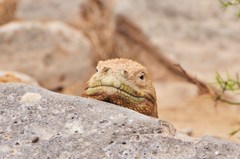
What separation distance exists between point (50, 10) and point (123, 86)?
7267mm

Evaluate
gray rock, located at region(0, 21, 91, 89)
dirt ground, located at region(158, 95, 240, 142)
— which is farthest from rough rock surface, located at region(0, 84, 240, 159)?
gray rock, located at region(0, 21, 91, 89)

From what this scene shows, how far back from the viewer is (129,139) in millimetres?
3900

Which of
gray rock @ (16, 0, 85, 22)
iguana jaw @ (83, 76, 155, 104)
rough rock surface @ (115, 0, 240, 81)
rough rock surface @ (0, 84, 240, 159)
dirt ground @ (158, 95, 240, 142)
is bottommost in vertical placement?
rough rock surface @ (0, 84, 240, 159)

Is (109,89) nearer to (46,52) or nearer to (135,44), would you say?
(46,52)

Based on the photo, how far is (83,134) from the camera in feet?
13.0

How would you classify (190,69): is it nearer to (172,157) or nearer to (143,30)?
(143,30)

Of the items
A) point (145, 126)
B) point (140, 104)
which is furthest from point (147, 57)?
point (145, 126)

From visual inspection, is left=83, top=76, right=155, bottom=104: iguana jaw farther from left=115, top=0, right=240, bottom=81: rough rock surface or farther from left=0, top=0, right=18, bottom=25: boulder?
left=115, top=0, right=240, bottom=81: rough rock surface

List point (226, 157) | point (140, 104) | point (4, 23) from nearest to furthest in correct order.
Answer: point (226, 157) → point (140, 104) → point (4, 23)

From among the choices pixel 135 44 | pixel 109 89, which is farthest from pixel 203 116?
pixel 109 89

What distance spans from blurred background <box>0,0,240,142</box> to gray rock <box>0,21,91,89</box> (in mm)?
13

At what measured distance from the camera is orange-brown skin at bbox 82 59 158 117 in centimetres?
475

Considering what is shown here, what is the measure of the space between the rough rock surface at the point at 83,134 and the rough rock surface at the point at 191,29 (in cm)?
835

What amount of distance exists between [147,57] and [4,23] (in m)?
2.82
